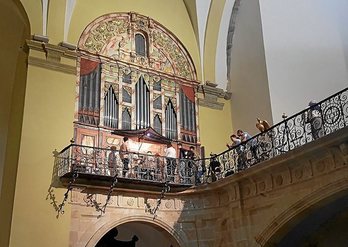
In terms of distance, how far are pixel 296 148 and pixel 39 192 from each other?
568cm

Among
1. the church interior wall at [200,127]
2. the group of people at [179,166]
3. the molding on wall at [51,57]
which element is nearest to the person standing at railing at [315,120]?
the church interior wall at [200,127]

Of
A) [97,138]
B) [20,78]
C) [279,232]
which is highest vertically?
[20,78]

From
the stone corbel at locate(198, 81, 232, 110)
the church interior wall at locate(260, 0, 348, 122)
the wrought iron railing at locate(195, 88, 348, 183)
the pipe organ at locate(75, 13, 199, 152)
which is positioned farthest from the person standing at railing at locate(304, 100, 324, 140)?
the stone corbel at locate(198, 81, 232, 110)

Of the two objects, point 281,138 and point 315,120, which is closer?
point 315,120

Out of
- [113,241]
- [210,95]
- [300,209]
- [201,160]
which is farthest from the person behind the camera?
[210,95]

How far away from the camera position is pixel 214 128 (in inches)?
554

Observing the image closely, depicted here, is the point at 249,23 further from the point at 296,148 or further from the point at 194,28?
the point at 296,148

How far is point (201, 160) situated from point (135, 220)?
2.44 m

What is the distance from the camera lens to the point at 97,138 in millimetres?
11953

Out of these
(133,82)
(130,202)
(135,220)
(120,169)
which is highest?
(133,82)

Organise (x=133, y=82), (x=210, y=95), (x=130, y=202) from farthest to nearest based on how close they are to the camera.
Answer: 1. (x=210, y=95)
2. (x=133, y=82)
3. (x=130, y=202)

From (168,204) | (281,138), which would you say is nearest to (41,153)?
(168,204)

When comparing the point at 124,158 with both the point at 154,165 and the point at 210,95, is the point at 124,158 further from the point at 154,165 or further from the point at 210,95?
the point at 210,95

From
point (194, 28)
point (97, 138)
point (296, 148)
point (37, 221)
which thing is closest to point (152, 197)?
point (97, 138)
